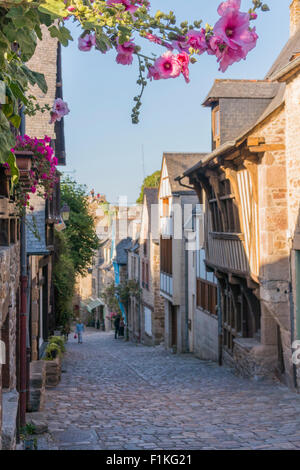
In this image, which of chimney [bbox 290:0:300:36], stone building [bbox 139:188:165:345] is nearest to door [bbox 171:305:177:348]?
stone building [bbox 139:188:165:345]

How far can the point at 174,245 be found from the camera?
24.7 meters

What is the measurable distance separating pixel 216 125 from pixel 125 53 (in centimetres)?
1353

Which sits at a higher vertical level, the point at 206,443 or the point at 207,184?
the point at 207,184

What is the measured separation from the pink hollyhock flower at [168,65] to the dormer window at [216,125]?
13.2 metres

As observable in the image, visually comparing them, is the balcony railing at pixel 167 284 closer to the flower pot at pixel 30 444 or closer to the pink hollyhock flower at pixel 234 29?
the flower pot at pixel 30 444

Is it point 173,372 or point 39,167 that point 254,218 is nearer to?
point 173,372

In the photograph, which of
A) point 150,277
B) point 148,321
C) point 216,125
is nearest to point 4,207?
point 216,125

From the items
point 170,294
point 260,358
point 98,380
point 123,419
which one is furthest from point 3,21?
point 170,294

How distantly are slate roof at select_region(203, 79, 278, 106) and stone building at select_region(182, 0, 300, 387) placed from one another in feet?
0.08

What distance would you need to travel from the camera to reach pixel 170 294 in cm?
2508

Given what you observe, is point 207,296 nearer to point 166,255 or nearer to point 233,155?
point 166,255

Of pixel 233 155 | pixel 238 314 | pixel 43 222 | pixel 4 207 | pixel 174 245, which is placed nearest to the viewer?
pixel 4 207

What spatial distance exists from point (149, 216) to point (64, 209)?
34.9ft

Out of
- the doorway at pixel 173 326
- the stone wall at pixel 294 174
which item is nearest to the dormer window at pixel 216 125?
the stone wall at pixel 294 174
